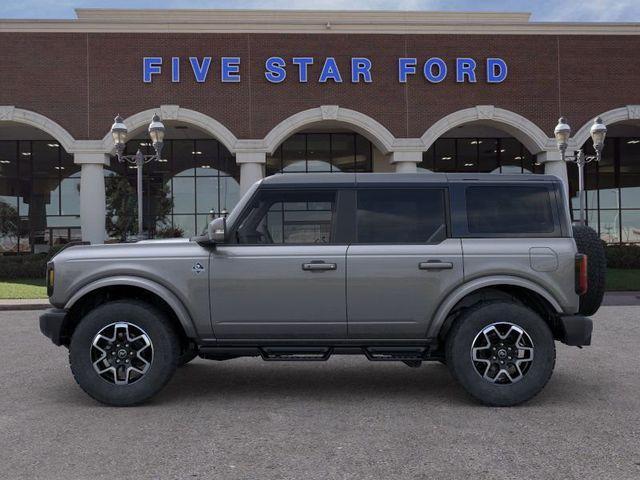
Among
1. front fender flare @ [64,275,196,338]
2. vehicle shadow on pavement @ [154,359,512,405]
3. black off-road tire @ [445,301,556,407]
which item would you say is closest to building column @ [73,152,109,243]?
vehicle shadow on pavement @ [154,359,512,405]

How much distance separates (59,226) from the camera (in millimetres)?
29938

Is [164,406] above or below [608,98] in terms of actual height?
below

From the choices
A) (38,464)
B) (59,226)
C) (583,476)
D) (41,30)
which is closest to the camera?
(583,476)

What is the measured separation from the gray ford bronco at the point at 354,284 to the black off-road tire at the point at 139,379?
0.04 feet

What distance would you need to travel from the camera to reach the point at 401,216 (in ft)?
18.2

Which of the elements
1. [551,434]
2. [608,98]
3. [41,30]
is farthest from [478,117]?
[551,434]

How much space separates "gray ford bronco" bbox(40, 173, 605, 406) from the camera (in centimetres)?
532

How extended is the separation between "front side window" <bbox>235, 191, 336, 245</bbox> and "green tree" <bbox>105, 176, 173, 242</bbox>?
2344 cm

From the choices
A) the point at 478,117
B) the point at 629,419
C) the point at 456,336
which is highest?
the point at 478,117

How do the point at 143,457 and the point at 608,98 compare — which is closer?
the point at 143,457

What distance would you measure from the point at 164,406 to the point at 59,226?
27334mm

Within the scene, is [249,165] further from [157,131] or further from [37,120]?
[37,120]

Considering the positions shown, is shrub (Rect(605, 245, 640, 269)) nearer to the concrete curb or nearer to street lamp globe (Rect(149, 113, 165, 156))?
street lamp globe (Rect(149, 113, 165, 156))

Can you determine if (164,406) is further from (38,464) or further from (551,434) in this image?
(551,434)
